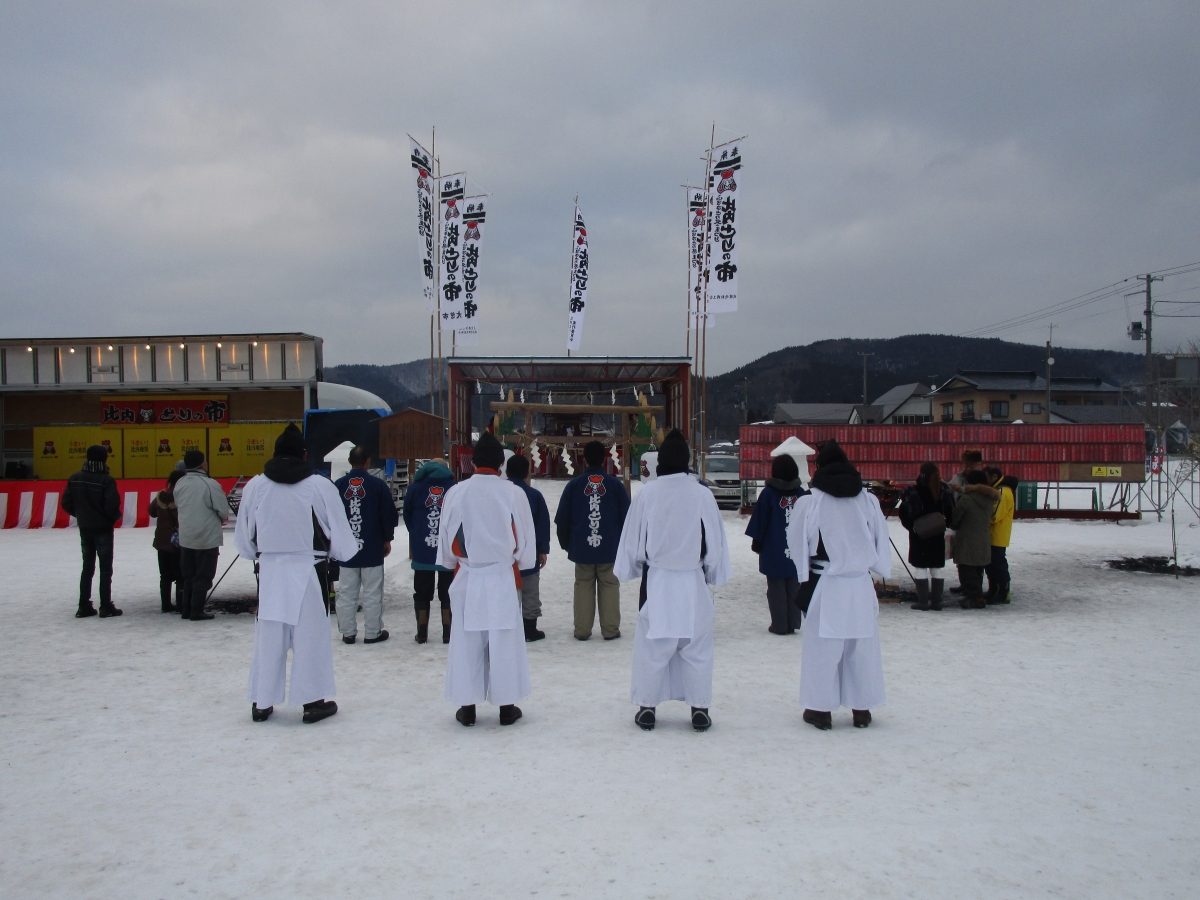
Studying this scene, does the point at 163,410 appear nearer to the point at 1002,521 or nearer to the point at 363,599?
the point at 363,599

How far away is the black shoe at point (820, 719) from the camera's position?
479 centimetres

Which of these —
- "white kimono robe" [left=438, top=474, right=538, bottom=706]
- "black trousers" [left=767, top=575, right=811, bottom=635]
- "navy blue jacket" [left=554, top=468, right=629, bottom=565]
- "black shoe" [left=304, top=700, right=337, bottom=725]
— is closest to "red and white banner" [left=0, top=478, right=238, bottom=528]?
"navy blue jacket" [left=554, top=468, right=629, bottom=565]

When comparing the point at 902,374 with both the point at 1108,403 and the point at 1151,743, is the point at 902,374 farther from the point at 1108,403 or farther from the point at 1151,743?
the point at 1151,743

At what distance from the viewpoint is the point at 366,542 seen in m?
7.27

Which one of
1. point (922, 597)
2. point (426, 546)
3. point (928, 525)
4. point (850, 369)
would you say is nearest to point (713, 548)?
point (426, 546)

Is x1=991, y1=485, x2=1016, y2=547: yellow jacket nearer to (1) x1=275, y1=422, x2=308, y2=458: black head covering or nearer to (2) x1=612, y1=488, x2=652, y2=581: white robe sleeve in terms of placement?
(2) x1=612, y1=488, x2=652, y2=581: white robe sleeve

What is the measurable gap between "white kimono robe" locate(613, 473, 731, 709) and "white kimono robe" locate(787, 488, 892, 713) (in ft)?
1.94

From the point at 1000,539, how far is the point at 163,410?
20.6 metres

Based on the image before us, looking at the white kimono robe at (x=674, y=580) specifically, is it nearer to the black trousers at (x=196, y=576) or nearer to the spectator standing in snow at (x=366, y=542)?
the spectator standing in snow at (x=366, y=542)

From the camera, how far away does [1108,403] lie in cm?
5616

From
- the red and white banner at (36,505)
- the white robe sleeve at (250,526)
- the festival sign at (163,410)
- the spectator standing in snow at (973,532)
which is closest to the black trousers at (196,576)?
the white robe sleeve at (250,526)

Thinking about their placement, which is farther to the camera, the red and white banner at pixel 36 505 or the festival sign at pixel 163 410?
the festival sign at pixel 163 410

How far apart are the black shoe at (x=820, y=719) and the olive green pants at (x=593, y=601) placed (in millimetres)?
2822

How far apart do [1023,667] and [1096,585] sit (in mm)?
4833
